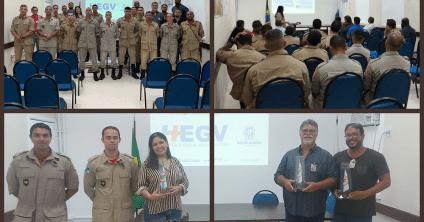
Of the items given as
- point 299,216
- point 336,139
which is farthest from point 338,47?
point 299,216

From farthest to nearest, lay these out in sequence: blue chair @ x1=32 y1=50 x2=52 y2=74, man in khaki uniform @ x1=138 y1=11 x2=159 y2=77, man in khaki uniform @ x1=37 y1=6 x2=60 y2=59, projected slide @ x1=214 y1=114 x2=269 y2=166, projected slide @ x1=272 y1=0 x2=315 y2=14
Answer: projected slide @ x1=272 y1=0 x2=315 y2=14, man in khaki uniform @ x1=138 y1=11 x2=159 y2=77, man in khaki uniform @ x1=37 y1=6 x2=60 y2=59, blue chair @ x1=32 y1=50 x2=52 y2=74, projected slide @ x1=214 y1=114 x2=269 y2=166

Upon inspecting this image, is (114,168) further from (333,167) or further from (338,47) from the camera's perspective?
(338,47)

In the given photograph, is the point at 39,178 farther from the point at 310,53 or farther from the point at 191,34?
the point at 191,34

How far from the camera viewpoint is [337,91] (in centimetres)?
339

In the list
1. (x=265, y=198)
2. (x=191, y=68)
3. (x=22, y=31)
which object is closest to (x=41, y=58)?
(x=22, y=31)

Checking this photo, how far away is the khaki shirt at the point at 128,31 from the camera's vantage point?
964 centimetres

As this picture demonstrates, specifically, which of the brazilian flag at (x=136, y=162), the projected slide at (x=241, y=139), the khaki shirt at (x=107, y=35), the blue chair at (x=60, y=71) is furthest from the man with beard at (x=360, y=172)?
the khaki shirt at (x=107, y=35)

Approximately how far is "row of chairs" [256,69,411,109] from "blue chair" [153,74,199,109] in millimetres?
1348

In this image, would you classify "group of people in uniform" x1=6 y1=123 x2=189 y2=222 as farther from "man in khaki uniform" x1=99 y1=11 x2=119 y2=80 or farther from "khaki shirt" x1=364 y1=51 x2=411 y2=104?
"man in khaki uniform" x1=99 y1=11 x2=119 y2=80

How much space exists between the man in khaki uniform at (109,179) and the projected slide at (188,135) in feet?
0.85

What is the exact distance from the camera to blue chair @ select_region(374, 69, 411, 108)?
3662 millimetres

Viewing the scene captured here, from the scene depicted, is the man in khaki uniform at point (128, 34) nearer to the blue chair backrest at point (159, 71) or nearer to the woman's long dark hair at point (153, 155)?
the blue chair backrest at point (159, 71)

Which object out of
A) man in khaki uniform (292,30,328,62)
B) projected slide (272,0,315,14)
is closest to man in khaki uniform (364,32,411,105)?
man in khaki uniform (292,30,328,62)

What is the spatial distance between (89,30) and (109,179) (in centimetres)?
750
